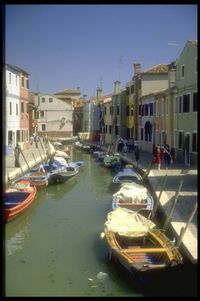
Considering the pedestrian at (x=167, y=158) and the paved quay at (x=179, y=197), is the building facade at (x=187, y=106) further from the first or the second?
the paved quay at (x=179, y=197)

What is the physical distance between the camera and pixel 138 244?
10539 mm

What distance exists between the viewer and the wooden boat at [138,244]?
875 centimetres

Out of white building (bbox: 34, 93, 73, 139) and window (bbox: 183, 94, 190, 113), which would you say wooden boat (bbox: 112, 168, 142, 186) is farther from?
white building (bbox: 34, 93, 73, 139)

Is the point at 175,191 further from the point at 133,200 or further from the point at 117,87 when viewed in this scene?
the point at 117,87

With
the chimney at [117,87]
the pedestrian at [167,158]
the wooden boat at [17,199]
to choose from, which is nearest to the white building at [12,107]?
the pedestrian at [167,158]

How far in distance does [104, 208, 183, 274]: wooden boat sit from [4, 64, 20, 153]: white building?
63.0 feet

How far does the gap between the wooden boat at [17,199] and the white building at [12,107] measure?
41.6ft

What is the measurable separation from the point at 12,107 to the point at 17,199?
55.4 feet

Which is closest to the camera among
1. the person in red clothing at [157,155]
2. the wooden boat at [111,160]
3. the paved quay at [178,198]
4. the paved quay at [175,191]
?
the paved quay at [178,198]

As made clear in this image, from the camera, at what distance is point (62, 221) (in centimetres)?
1447

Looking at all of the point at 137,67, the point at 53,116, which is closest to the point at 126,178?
the point at 137,67

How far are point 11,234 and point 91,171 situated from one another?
15.3 m

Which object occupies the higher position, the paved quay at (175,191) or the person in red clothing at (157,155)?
the person in red clothing at (157,155)

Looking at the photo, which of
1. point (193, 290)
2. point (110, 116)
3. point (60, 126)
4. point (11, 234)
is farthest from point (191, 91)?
point (60, 126)
